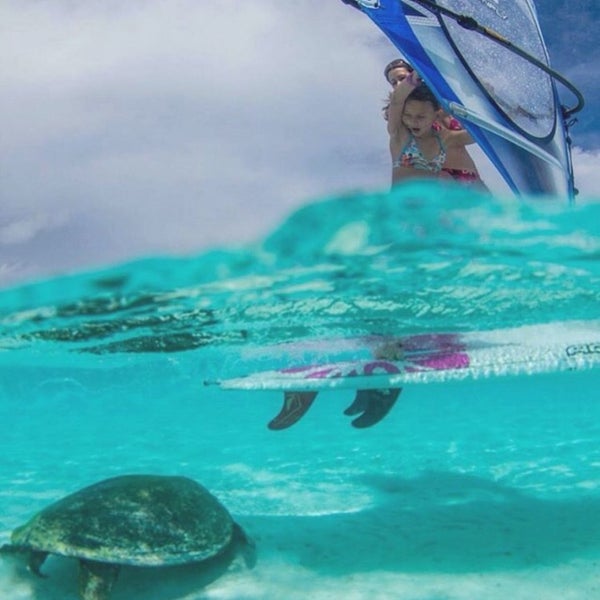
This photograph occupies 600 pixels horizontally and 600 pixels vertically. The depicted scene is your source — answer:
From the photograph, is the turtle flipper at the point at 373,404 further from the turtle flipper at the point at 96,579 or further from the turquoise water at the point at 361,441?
the turtle flipper at the point at 96,579

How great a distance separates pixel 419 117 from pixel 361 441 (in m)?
10.5

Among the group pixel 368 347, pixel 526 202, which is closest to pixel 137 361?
pixel 368 347

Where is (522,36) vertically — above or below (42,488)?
above

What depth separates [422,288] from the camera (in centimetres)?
962

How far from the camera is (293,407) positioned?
9148mm

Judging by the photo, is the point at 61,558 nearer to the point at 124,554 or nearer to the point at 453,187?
the point at 124,554

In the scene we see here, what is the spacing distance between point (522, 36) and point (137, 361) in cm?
1639

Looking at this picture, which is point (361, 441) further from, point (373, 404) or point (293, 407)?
point (293, 407)

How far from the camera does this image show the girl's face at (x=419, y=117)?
7047 mm

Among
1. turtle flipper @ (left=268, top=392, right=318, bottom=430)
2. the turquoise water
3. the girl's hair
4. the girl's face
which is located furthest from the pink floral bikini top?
turtle flipper @ (left=268, top=392, right=318, bottom=430)

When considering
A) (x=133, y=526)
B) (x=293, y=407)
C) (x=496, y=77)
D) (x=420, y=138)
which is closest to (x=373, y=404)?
(x=293, y=407)

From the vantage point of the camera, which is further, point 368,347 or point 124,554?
point 368,347

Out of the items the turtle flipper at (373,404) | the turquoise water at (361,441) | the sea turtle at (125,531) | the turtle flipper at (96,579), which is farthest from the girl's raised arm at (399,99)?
the turtle flipper at (96,579)

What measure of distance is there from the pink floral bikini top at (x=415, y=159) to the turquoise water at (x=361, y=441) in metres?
0.71
